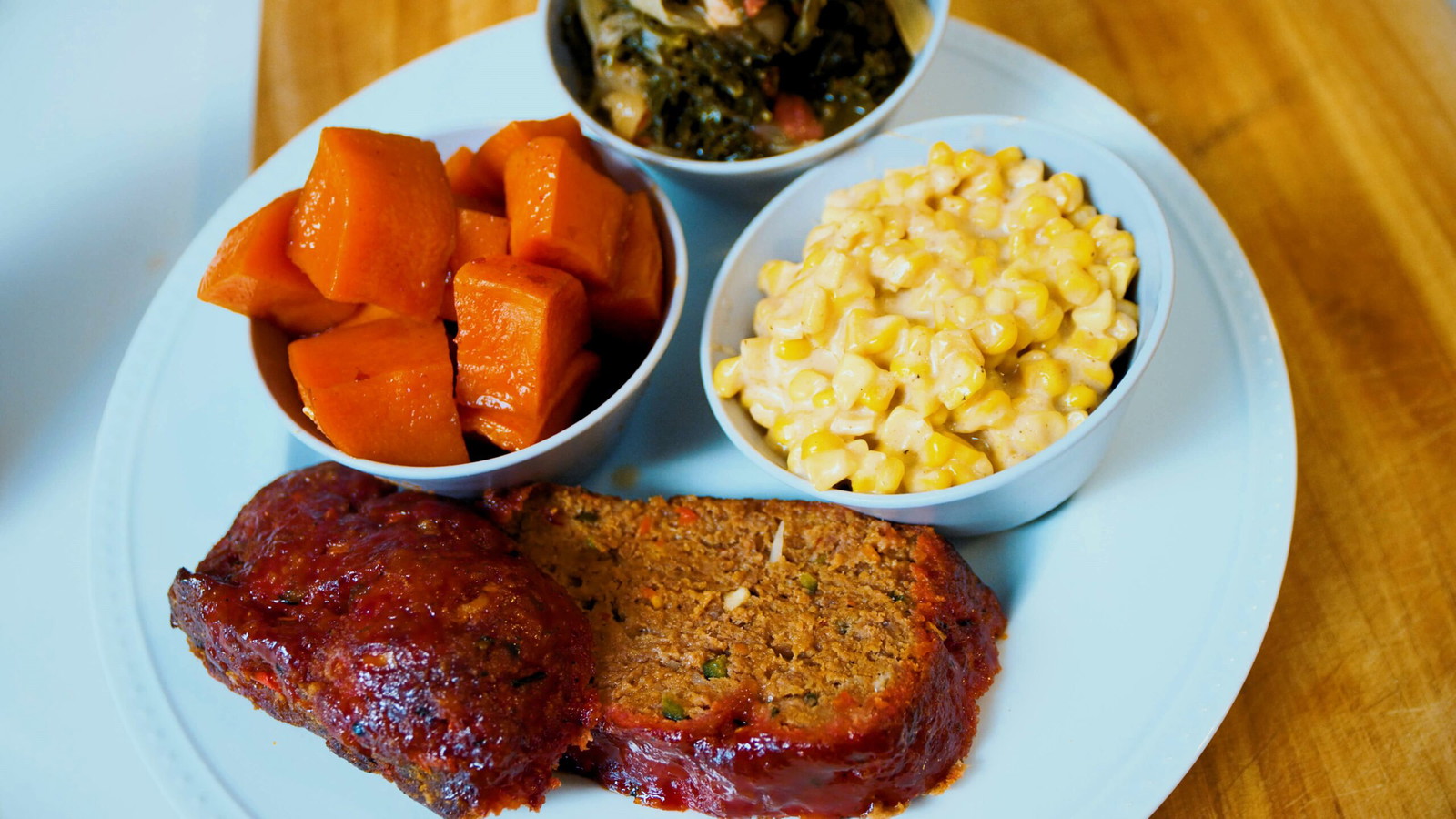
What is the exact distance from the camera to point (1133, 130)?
3150 mm

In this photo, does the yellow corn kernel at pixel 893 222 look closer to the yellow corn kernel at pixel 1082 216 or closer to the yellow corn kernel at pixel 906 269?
the yellow corn kernel at pixel 906 269

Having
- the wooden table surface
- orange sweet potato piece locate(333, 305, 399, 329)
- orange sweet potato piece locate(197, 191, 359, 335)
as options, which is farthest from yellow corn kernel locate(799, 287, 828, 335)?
the wooden table surface

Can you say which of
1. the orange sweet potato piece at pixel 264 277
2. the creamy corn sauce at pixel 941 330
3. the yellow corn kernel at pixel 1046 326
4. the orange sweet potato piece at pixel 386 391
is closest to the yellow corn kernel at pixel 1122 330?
the creamy corn sauce at pixel 941 330

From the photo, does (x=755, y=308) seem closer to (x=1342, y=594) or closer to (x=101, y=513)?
(x=1342, y=594)

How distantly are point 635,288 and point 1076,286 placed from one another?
3.67 ft

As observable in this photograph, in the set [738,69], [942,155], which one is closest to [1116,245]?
[942,155]

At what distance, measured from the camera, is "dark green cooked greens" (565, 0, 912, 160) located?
2.98m

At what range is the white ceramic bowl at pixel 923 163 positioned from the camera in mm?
2365

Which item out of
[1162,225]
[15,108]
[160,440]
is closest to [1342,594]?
[1162,225]

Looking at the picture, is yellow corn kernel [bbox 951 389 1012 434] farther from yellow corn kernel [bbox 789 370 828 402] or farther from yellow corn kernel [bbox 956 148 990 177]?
yellow corn kernel [bbox 956 148 990 177]

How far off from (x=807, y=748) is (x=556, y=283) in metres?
1.23

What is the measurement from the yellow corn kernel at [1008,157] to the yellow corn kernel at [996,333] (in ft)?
2.00

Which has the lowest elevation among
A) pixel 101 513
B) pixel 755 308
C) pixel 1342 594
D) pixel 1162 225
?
pixel 1342 594

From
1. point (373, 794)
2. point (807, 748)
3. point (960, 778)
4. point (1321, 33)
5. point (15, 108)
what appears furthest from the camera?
point (15, 108)
